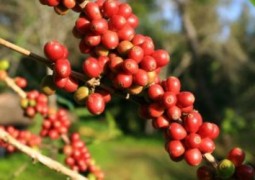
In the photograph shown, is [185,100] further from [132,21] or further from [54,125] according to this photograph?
[54,125]

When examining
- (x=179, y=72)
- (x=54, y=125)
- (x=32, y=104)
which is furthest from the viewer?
(x=179, y=72)

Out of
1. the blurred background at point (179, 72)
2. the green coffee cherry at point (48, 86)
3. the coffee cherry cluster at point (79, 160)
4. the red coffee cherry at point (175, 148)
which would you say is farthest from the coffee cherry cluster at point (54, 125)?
the blurred background at point (179, 72)

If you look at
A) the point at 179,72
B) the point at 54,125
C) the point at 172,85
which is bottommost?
the point at 179,72

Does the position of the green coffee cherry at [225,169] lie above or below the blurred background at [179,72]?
above

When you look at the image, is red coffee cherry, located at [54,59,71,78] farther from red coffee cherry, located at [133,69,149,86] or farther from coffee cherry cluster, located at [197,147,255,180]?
coffee cherry cluster, located at [197,147,255,180]

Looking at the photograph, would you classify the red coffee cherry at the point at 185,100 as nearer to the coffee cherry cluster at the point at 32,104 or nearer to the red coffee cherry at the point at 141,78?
the red coffee cherry at the point at 141,78

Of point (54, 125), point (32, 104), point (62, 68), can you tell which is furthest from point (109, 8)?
point (54, 125)

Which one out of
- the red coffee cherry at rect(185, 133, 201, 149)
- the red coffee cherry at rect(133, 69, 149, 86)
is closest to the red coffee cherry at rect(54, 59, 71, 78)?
the red coffee cherry at rect(133, 69, 149, 86)

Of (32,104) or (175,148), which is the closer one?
(175,148)
